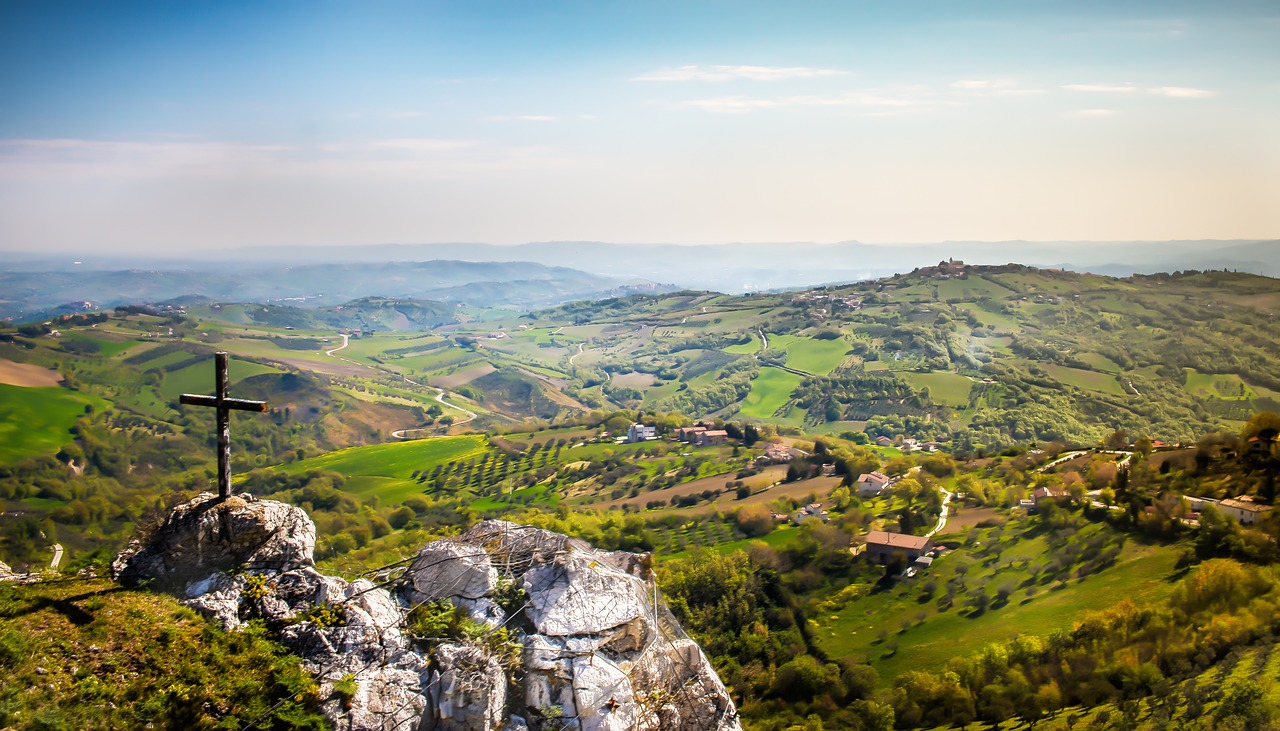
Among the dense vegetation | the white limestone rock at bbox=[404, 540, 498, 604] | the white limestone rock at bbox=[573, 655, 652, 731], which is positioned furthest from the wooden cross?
the white limestone rock at bbox=[573, 655, 652, 731]

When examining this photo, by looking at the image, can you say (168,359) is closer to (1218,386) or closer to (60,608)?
(60,608)

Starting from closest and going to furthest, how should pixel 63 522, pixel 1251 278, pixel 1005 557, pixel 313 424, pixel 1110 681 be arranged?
1. pixel 1110 681
2. pixel 1005 557
3. pixel 63 522
4. pixel 1251 278
5. pixel 313 424

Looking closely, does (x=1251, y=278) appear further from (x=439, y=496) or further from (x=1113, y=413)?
(x=439, y=496)

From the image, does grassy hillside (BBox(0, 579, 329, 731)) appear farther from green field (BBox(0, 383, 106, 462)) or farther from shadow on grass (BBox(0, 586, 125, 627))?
green field (BBox(0, 383, 106, 462))

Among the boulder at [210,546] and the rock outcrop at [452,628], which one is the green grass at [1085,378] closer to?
the rock outcrop at [452,628]

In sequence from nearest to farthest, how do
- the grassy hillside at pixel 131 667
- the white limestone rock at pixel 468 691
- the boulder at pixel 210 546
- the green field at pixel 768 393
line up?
the grassy hillside at pixel 131 667 → the white limestone rock at pixel 468 691 → the boulder at pixel 210 546 → the green field at pixel 768 393

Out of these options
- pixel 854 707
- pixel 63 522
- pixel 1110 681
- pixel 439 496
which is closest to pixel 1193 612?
pixel 1110 681

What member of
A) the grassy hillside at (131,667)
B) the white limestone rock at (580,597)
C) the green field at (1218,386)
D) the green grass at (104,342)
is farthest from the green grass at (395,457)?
the green field at (1218,386)

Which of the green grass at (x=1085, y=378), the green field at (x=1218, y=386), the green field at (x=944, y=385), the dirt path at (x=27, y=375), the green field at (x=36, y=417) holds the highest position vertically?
the green field at (x=1218, y=386)
